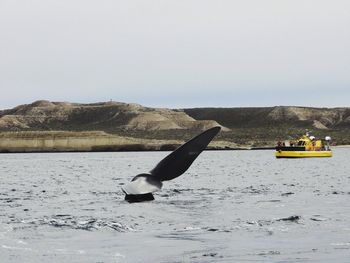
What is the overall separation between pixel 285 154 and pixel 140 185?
317 ft

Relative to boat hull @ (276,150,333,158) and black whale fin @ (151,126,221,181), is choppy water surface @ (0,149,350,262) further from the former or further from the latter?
boat hull @ (276,150,333,158)

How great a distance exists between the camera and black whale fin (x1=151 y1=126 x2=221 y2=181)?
31203 millimetres

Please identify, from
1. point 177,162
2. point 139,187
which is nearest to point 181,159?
point 177,162

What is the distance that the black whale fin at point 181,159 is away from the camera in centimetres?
3120

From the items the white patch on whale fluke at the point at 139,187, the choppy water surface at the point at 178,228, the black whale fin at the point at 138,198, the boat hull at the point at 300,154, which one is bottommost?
the choppy water surface at the point at 178,228

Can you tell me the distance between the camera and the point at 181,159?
3144 cm

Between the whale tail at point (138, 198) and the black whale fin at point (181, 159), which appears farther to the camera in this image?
the whale tail at point (138, 198)

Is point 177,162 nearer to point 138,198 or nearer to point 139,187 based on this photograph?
point 139,187

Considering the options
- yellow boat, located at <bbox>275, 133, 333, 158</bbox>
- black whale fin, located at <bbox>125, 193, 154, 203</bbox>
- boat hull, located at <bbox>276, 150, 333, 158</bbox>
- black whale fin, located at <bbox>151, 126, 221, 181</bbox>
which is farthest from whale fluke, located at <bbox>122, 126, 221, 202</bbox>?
boat hull, located at <bbox>276, 150, 333, 158</bbox>

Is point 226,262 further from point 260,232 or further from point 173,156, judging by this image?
point 173,156

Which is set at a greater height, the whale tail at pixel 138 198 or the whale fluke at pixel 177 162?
the whale fluke at pixel 177 162

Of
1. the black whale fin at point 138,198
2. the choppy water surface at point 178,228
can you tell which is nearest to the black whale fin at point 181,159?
the choppy water surface at point 178,228

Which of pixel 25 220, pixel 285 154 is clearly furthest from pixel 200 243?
pixel 285 154

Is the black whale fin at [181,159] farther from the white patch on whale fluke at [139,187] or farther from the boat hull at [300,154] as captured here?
the boat hull at [300,154]
